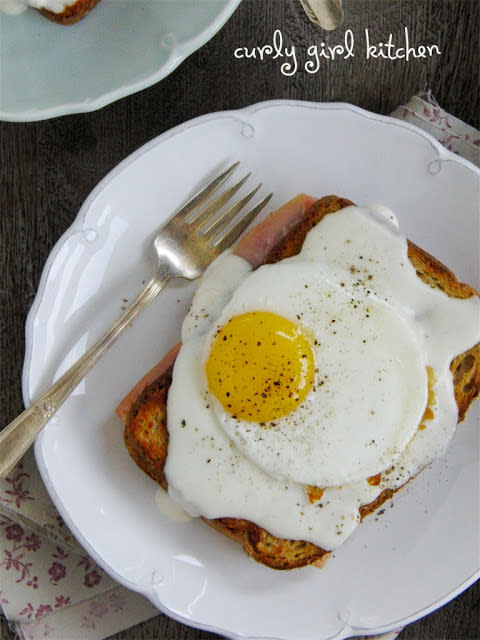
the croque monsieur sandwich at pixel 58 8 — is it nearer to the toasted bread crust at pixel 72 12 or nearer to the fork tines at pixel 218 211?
the toasted bread crust at pixel 72 12

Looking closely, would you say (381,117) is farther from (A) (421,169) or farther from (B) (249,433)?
(B) (249,433)

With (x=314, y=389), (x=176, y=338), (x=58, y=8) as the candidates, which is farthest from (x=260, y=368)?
(x=58, y=8)

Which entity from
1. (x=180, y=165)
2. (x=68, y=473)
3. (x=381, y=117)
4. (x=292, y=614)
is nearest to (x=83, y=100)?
(x=180, y=165)

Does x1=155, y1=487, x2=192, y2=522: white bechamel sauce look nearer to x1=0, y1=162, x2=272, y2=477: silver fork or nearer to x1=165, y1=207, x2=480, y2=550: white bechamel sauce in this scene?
x1=165, y1=207, x2=480, y2=550: white bechamel sauce

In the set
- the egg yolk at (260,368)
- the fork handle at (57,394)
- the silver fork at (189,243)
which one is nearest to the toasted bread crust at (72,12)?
the silver fork at (189,243)

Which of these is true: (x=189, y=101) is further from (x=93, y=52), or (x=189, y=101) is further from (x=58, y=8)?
(x=58, y=8)
